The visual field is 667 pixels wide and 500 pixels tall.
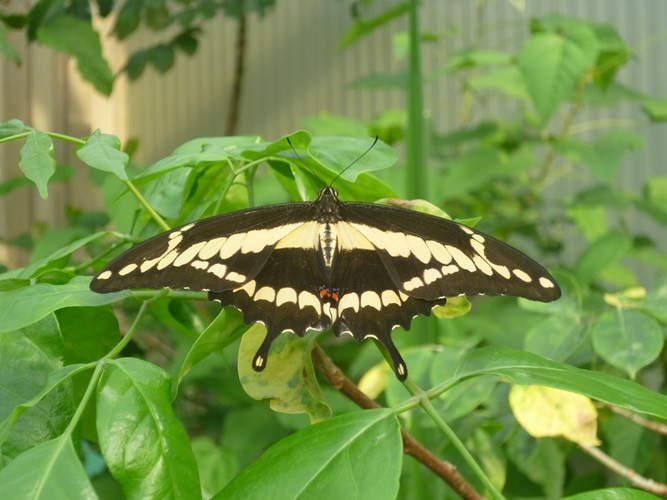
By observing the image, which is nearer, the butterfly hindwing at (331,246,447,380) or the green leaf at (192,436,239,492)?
the butterfly hindwing at (331,246,447,380)

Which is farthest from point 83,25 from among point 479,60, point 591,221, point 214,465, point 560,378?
point 560,378

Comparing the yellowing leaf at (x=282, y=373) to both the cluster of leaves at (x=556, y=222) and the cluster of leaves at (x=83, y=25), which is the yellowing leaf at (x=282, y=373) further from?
the cluster of leaves at (x=83, y=25)

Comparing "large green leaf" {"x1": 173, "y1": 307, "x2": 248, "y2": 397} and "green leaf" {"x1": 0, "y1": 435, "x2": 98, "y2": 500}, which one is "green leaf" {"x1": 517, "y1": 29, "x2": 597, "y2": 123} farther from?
Result: "green leaf" {"x1": 0, "y1": 435, "x2": 98, "y2": 500}

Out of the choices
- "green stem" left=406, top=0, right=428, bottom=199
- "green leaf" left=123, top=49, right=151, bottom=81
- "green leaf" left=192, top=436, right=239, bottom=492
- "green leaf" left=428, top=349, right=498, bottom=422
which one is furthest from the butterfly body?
"green leaf" left=123, top=49, right=151, bottom=81

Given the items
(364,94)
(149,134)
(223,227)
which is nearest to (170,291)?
(223,227)

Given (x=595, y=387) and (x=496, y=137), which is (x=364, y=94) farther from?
(x=595, y=387)
